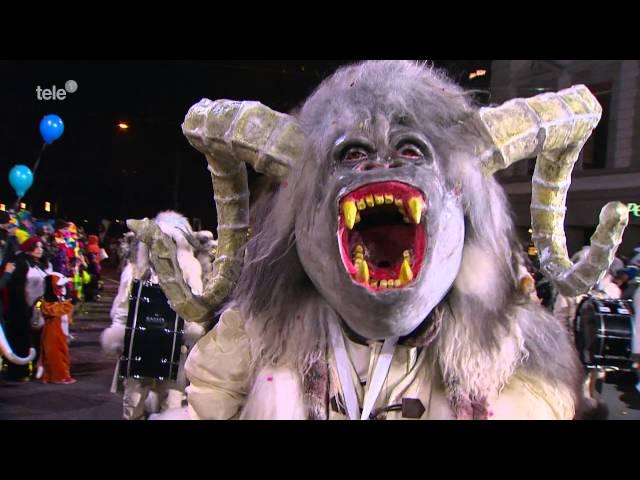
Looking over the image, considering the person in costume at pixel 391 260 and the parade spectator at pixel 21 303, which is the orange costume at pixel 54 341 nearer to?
the parade spectator at pixel 21 303

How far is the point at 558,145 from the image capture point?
5.41 feet

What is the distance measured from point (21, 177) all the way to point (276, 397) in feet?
20.8

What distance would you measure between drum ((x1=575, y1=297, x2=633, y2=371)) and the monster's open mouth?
3.53m

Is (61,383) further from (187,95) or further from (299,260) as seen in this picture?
(299,260)

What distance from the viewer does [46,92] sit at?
4.34 m

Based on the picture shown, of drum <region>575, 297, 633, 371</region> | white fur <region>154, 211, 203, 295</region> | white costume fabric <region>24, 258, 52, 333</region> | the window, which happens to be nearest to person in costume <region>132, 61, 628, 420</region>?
white fur <region>154, 211, 203, 295</region>

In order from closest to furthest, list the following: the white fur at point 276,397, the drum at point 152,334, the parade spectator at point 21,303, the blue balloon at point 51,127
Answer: the white fur at point 276,397 < the drum at point 152,334 < the blue balloon at point 51,127 < the parade spectator at point 21,303

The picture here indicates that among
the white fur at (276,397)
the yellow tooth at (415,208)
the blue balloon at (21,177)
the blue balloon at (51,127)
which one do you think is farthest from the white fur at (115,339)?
the blue balloon at (21,177)

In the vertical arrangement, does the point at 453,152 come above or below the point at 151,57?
below

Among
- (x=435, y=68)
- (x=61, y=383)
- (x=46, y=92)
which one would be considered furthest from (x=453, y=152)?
(x=61, y=383)

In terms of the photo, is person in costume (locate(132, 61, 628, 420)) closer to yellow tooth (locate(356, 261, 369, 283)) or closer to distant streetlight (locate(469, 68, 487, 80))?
yellow tooth (locate(356, 261, 369, 283))

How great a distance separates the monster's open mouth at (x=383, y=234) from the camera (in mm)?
1375

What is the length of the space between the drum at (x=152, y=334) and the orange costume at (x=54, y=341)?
2.21 meters

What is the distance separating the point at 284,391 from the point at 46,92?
363cm
